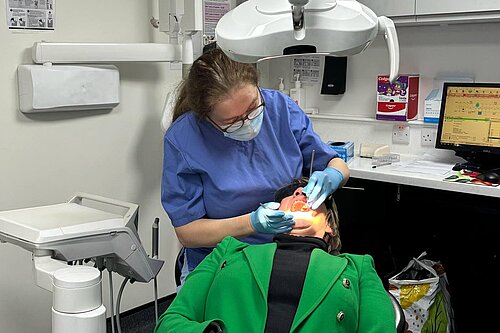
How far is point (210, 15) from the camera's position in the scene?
3.17 m

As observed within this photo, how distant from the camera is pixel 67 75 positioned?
241 centimetres

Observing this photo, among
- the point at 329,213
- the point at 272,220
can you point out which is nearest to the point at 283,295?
the point at 272,220

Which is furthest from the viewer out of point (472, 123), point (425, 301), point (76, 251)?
point (472, 123)

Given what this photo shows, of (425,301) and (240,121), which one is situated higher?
(240,121)

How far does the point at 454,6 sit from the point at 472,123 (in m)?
0.54

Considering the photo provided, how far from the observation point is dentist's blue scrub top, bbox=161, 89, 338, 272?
178 centimetres

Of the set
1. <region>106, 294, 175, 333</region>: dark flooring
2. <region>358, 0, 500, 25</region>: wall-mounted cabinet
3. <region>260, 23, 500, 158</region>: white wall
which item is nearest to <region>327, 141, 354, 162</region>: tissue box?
<region>260, 23, 500, 158</region>: white wall

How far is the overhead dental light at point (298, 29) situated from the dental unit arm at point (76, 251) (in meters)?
0.53

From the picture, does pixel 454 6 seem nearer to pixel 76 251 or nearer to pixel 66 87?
pixel 66 87

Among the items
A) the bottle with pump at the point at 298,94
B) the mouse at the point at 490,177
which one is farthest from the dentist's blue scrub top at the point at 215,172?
the bottle with pump at the point at 298,94

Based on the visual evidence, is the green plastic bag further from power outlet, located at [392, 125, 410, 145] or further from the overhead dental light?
the overhead dental light

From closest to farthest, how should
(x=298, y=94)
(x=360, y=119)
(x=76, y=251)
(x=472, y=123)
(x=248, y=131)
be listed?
(x=76, y=251) → (x=248, y=131) → (x=472, y=123) → (x=360, y=119) → (x=298, y=94)

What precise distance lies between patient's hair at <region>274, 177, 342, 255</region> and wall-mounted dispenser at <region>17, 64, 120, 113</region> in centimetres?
Answer: 110

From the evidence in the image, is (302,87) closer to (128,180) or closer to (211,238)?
(128,180)
